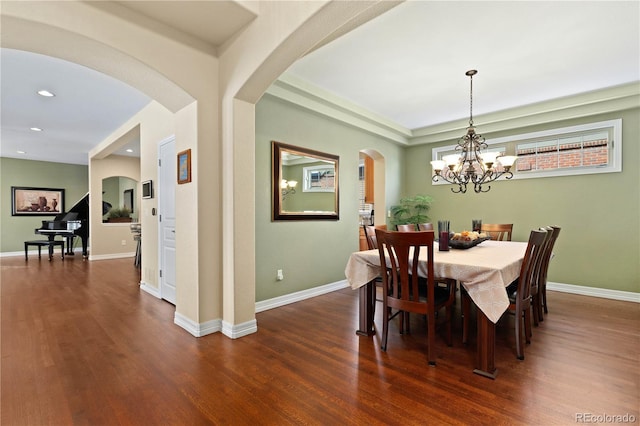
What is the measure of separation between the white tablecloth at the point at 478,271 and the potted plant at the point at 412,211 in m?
2.83

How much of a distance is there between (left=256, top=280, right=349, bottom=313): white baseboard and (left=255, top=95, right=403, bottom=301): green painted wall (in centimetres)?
6

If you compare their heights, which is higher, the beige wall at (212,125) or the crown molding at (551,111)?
the crown molding at (551,111)

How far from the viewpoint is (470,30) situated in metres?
2.74

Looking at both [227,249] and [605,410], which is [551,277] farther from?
[227,249]

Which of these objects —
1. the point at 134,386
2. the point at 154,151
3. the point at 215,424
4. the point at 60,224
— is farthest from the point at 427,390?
the point at 60,224

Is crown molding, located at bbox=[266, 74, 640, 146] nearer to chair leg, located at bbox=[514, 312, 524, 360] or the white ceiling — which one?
the white ceiling

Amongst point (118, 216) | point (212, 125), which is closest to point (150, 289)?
point (212, 125)

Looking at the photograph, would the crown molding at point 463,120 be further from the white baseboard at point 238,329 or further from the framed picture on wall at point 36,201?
the framed picture on wall at point 36,201

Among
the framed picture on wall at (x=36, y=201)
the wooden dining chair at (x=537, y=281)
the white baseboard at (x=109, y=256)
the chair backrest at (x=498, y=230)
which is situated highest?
the framed picture on wall at (x=36, y=201)

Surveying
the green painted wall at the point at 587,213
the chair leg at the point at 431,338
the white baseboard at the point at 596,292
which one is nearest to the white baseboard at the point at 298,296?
the chair leg at the point at 431,338

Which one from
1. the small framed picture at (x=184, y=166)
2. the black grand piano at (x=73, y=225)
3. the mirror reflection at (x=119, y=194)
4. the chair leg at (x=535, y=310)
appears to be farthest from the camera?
the mirror reflection at (x=119, y=194)

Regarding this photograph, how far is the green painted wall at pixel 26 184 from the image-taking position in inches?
328

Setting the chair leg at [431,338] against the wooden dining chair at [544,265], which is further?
the wooden dining chair at [544,265]

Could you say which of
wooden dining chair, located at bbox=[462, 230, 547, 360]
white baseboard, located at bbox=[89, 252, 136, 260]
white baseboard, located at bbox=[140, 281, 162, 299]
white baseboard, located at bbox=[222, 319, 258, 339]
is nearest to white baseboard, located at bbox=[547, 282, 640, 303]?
wooden dining chair, located at bbox=[462, 230, 547, 360]
